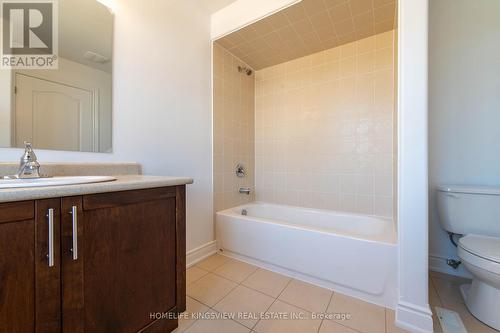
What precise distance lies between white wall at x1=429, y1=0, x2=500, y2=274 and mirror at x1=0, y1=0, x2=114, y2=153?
7.80ft

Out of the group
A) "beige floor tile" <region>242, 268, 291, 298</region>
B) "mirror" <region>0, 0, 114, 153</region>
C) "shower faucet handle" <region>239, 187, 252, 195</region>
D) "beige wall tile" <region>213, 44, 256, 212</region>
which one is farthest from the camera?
"shower faucet handle" <region>239, 187, 252, 195</region>

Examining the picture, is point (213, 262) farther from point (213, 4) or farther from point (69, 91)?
point (213, 4)

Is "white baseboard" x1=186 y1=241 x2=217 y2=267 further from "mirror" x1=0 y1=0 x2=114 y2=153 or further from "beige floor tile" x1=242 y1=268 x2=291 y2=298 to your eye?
"mirror" x1=0 y1=0 x2=114 y2=153

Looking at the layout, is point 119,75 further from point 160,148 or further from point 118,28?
point 160,148

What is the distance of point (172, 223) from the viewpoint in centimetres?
103

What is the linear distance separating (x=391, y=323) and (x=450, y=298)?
536 mm

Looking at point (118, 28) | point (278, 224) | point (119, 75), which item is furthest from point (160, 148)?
point (278, 224)

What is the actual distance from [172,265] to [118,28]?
1503 mm

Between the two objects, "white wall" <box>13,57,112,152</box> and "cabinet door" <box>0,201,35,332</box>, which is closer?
"cabinet door" <box>0,201,35,332</box>

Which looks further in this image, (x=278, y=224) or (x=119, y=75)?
(x=278, y=224)

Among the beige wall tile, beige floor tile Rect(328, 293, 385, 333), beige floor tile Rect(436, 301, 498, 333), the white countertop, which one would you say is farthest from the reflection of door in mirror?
beige floor tile Rect(436, 301, 498, 333)

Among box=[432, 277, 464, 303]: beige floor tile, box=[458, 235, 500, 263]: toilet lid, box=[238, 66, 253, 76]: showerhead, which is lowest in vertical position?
box=[432, 277, 464, 303]: beige floor tile

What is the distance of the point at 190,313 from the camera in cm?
123

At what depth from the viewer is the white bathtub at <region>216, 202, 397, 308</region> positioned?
4.25ft
